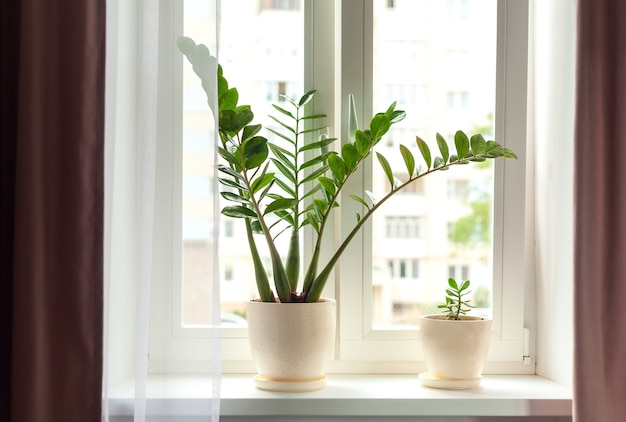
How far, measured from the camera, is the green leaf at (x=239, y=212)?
1639 millimetres

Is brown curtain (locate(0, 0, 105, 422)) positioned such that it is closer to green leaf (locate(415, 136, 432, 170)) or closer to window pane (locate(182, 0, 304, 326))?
window pane (locate(182, 0, 304, 326))

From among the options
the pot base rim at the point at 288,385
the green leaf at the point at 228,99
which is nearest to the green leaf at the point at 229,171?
the green leaf at the point at 228,99

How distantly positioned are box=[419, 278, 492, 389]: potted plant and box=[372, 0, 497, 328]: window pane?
0.17 meters

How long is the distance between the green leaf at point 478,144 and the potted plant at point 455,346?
30 centimetres

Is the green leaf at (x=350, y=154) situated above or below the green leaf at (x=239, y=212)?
above

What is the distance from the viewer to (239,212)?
5.41 ft

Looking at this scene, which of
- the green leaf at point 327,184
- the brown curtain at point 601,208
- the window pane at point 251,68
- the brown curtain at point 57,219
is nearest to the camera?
the brown curtain at point 57,219

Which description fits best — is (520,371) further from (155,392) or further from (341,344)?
(155,392)

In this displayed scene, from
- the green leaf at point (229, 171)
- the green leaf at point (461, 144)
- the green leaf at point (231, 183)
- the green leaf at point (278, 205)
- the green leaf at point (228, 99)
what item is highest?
the green leaf at point (228, 99)

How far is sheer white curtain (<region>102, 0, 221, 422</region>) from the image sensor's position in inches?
57.9

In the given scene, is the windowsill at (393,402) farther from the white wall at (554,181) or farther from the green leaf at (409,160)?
the green leaf at (409,160)

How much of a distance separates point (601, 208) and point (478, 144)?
0.29 m

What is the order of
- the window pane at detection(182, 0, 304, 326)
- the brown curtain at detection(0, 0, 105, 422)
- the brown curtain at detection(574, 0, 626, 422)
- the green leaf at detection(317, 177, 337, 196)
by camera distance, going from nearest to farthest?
the brown curtain at detection(0, 0, 105, 422), the brown curtain at detection(574, 0, 626, 422), the green leaf at detection(317, 177, 337, 196), the window pane at detection(182, 0, 304, 326)

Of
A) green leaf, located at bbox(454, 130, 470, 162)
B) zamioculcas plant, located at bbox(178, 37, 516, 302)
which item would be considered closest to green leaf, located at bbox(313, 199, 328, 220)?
zamioculcas plant, located at bbox(178, 37, 516, 302)
